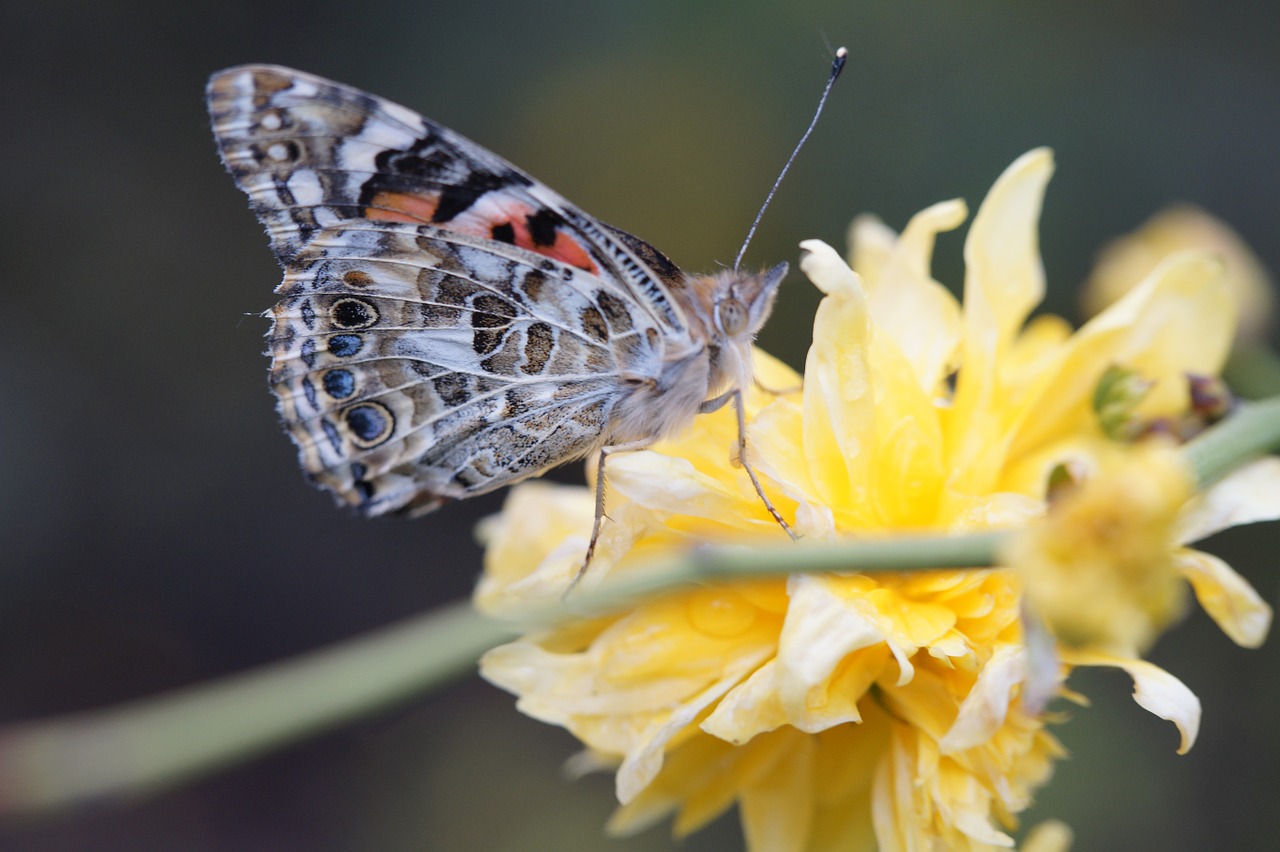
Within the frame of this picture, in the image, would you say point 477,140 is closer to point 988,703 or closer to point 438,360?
point 438,360

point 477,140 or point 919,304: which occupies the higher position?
point 919,304

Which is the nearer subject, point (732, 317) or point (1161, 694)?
point (1161, 694)

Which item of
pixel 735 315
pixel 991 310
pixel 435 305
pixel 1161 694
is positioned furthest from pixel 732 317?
pixel 1161 694

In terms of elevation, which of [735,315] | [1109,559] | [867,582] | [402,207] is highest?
[1109,559]

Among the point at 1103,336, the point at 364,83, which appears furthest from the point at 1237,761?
the point at 364,83

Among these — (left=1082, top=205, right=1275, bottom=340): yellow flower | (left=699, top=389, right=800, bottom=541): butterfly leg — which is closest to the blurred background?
(left=1082, top=205, right=1275, bottom=340): yellow flower

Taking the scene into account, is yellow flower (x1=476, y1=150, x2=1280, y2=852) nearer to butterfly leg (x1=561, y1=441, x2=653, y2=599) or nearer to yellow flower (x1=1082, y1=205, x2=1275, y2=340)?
butterfly leg (x1=561, y1=441, x2=653, y2=599)

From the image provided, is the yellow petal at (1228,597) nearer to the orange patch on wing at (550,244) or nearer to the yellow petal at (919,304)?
the yellow petal at (919,304)
